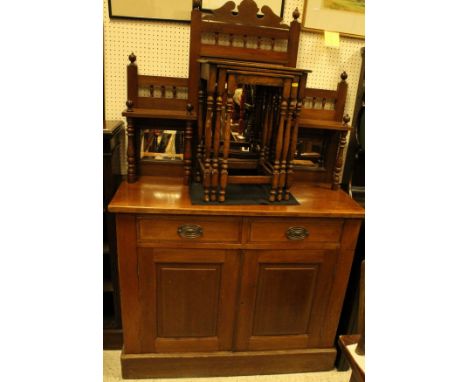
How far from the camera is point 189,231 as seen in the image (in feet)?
4.26

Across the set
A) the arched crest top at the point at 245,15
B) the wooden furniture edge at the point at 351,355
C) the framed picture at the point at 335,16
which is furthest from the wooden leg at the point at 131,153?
the wooden furniture edge at the point at 351,355

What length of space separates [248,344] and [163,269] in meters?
0.58

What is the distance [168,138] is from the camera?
5.09 feet

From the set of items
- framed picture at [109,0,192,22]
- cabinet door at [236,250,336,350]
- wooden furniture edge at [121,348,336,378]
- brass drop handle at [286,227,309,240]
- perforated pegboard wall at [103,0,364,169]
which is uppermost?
framed picture at [109,0,192,22]

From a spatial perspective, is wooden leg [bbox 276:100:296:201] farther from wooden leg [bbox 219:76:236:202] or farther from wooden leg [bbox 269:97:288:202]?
wooden leg [bbox 219:76:236:202]

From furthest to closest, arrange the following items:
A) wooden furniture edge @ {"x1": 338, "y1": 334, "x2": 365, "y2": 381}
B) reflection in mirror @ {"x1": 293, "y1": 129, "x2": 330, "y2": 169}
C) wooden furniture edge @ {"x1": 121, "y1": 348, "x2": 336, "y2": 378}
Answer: reflection in mirror @ {"x1": 293, "y1": 129, "x2": 330, "y2": 169}, wooden furniture edge @ {"x1": 121, "y1": 348, "x2": 336, "y2": 378}, wooden furniture edge @ {"x1": 338, "y1": 334, "x2": 365, "y2": 381}

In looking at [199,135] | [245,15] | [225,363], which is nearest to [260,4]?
[245,15]

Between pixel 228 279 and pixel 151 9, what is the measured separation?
48.5 inches

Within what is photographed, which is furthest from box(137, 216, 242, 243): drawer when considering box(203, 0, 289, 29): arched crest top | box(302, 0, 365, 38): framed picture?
box(302, 0, 365, 38): framed picture

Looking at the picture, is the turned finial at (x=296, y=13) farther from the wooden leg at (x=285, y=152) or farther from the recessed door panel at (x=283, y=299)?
the recessed door panel at (x=283, y=299)

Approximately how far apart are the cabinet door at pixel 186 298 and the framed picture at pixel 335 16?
113 centimetres

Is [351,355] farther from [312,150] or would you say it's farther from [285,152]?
[312,150]

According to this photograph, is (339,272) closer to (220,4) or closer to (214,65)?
(214,65)

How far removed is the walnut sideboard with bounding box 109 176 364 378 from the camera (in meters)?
1.30
